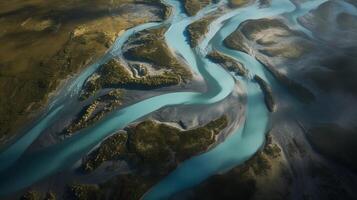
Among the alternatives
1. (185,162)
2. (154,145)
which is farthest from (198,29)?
(185,162)

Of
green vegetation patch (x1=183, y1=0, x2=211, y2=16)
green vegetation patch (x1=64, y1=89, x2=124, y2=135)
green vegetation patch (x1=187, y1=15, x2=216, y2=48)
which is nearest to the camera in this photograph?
green vegetation patch (x1=64, y1=89, x2=124, y2=135)

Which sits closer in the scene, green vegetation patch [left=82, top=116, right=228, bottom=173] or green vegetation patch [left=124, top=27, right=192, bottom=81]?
green vegetation patch [left=82, top=116, right=228, bottom=173]

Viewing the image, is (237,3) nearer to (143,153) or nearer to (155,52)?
(155,52)

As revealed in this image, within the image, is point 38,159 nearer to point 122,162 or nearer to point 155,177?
point 122,162

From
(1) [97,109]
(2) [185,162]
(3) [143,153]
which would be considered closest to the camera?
(2) [185,162]

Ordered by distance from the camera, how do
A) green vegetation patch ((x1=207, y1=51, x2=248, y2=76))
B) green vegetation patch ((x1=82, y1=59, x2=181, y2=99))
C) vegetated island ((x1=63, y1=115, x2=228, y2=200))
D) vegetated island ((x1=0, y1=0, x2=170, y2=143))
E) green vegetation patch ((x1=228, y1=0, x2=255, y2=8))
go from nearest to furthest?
vegetated island ((x1=63, y1=115, x2=228, y2=200)) → vegetated island ((x1=0, y1=0, x2=170, y2=143)) → green vegetation patch ((x1=82, y1=59, x2=181, y2=99)) → green vegetation patch ((x1=207, y1=51, x2=248, y2=76)) → green vegetation patch ((x1=228, y1=0, x2=255, y2=8))

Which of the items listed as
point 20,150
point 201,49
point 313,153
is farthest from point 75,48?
point 313,153

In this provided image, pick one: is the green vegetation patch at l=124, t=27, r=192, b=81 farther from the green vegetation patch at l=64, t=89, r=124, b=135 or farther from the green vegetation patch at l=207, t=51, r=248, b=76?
the green vegetation patch at l=64, t=89, r=124, b=135

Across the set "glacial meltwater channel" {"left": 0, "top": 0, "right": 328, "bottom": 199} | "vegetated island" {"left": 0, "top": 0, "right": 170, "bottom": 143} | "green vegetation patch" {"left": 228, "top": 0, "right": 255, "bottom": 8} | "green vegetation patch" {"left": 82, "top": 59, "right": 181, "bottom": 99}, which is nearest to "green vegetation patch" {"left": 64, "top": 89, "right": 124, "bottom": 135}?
"glacial meltwater channel" {"left": 0, "top": 0, "right": 328, "bottom": 199}
